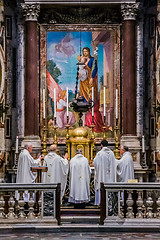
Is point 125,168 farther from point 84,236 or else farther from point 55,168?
point 84,236

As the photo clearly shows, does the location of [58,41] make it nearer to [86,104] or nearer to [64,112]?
[64,112]

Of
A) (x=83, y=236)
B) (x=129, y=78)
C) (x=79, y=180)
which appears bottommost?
(x=83, y=236)

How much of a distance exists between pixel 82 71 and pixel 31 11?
2.37 metres

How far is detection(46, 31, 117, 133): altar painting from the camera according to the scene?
20.0m

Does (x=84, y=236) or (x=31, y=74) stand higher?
(x=31, y=74)

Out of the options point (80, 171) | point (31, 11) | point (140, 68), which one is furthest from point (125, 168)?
point (31, 11)

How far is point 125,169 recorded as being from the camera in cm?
1652

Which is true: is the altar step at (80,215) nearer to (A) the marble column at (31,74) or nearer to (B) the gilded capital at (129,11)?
(A) the marble column at (31,74)

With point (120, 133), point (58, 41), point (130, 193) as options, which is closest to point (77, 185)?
point (130, 193)

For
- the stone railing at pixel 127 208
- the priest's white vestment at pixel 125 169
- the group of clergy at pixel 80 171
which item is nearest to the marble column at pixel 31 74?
the group of clergy at pixel 80 171

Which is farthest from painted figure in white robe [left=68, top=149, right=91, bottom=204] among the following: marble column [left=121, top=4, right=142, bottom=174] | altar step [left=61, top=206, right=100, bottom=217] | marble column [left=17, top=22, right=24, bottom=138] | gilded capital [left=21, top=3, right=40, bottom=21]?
gilded capital [left=21, top=3, right=40, bottom=21]

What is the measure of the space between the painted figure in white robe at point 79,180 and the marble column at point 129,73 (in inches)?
122

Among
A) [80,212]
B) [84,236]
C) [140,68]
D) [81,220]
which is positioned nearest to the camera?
[84,236]

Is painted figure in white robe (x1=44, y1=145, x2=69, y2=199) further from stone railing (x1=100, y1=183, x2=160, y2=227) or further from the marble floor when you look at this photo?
the marble floor
